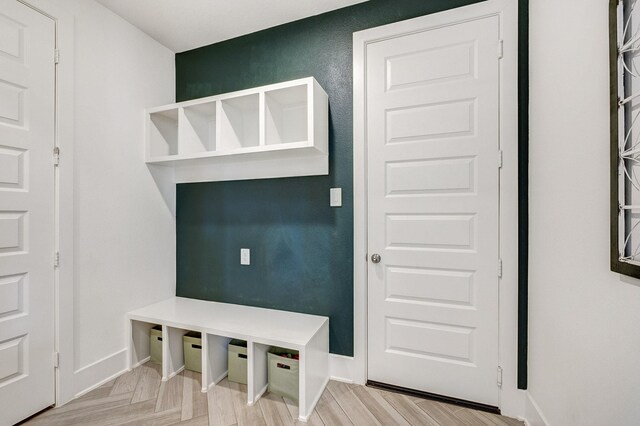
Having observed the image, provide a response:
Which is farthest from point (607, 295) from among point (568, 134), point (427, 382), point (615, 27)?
point (427, 382)

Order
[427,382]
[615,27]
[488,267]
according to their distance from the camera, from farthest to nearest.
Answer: [427,382], [488,267], [615,27]

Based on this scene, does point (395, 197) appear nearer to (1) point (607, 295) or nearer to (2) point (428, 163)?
(2) point (428, 163)

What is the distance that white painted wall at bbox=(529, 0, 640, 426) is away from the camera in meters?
0.95

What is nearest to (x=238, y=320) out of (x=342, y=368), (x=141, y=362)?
(x=342, y=368)

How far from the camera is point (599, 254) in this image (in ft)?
3.39

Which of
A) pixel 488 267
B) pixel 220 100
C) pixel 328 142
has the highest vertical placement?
pixel 220 100

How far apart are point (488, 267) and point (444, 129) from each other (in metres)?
0.89

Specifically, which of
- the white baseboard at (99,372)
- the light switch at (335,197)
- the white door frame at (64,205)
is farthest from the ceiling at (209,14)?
the white baseboard at (99,372)

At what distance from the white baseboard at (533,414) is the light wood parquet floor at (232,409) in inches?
2.6

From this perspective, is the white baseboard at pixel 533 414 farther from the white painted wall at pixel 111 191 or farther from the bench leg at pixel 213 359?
the white painted wall at pixel 111 191

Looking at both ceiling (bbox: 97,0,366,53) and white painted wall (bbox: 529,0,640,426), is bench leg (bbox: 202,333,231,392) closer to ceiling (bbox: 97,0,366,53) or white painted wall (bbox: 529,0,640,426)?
white painted wall (bbox: 529,0,640,426)

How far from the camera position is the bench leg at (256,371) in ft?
5.83

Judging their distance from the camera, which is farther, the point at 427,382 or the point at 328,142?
the point at 328,142

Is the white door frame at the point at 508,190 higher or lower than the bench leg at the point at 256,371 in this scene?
higher
